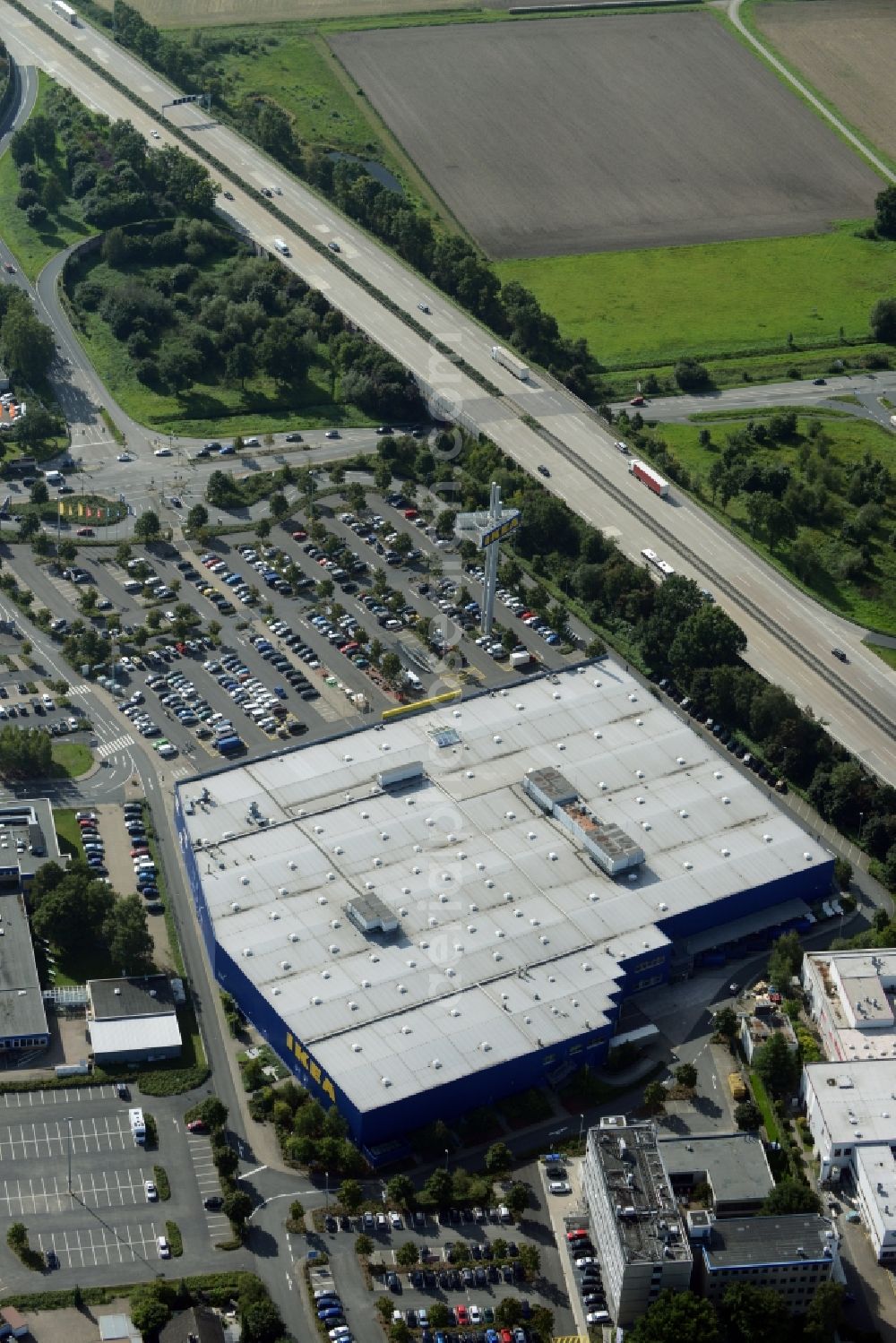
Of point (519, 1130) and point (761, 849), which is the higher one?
point (761, 849)

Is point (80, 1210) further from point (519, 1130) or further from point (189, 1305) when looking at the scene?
point (519, 1130)

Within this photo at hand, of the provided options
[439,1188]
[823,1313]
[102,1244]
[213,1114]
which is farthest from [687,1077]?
[102,1244]

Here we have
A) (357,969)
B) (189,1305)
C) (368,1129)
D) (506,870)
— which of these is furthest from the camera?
(506,870)

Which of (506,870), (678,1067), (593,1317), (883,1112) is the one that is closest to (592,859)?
(506,870)

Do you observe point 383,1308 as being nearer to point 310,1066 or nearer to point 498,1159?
point 498,1159

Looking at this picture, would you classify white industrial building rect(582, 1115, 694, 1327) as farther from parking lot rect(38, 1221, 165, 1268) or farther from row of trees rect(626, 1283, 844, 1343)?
parking lot rect(38, 1221, 165, 1268)
